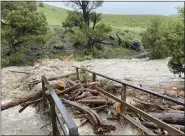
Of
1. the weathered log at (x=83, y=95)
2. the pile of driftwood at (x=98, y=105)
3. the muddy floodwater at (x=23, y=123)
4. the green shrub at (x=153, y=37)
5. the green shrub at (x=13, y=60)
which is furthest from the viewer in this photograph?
the green shrub at (x=153, y=37)

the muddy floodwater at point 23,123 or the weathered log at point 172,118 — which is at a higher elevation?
the weathered log at point 172,118

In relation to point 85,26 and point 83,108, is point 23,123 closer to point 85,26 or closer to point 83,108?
point 83,108

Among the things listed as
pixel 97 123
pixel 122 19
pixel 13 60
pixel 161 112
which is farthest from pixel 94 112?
pixel 122 19

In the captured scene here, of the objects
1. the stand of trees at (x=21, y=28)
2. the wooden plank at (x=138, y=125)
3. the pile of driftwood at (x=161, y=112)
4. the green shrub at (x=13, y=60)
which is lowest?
the green shrub at (x=13, y=60)

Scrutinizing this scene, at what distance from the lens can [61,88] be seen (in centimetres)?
718

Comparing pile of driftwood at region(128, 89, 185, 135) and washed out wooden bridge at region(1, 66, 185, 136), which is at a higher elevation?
washed out wooden bridge at region(1, 66, 185, 136)

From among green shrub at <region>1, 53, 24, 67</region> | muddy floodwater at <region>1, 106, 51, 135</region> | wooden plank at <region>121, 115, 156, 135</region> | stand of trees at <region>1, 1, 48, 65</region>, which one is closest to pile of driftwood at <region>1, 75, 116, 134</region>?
muddy floodwater at <region>1, 106, 51, 135</region>

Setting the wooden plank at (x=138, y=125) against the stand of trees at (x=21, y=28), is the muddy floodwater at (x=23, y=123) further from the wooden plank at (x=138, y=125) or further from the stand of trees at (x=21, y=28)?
the stand of trees at (x=21, y=28)

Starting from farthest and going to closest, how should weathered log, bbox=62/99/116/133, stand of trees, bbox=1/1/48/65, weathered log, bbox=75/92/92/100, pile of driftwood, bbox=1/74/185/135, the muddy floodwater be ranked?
stand of trees, bbox=1/1/48/65
weathered log, bbox=75/92/92/100
the muddy floodwater
pile of driftwood, bbox=1/74/185/135
weathered log, bbox=62/99/116/133

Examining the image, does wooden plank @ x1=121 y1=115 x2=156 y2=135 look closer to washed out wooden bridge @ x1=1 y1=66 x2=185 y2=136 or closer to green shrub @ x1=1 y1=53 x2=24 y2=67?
washed out wooden bridge @ x1=1 y1=66 x2=185 y2=136

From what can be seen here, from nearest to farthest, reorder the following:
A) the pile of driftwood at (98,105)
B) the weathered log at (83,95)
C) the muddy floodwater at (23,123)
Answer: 1. the pile of driftwood at (98,105)
2. the muddy floodwater at (23,123)
3. the weathered log at (83,95)

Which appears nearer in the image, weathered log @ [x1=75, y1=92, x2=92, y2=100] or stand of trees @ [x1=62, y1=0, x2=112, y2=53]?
weathered log @ [x1=75, y1=92, x2=92, y2=100]

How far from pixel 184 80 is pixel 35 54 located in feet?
54.0

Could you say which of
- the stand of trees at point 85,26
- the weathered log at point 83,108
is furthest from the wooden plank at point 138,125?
the stand of trees at point 85,26
